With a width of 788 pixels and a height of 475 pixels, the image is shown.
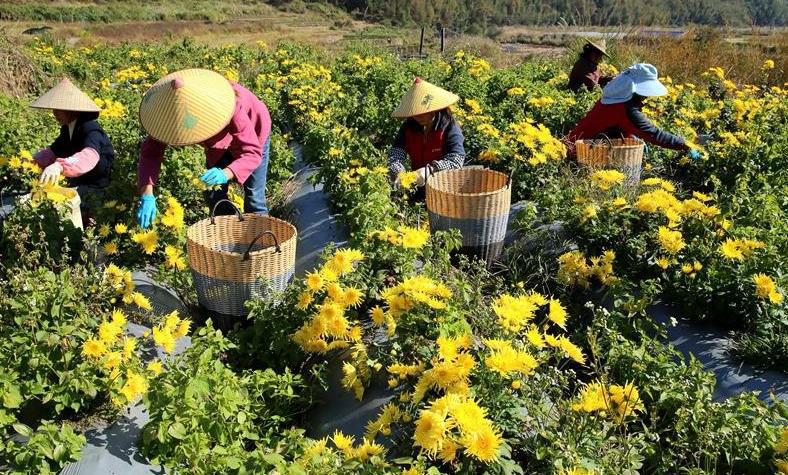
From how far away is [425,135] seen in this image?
4.05 m

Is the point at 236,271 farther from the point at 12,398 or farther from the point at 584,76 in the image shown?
the point at 584,76

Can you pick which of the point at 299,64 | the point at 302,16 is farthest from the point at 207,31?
the point at 299,64

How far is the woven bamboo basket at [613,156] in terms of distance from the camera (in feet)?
13.1

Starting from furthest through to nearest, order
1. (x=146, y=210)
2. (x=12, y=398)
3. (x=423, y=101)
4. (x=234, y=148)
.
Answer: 1. (x=423, y=101)
2. (x=234, y=148)
3. (x=146, y=210)
4. (x=12, y=398)

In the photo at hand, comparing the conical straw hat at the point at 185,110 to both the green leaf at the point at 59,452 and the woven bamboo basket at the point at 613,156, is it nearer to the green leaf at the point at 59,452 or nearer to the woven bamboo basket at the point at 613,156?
the green leaf at the point at 59,452

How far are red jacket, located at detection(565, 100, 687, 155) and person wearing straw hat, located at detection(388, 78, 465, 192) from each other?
0.99 m

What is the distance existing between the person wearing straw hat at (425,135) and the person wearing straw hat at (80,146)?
179cm

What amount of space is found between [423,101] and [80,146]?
214 cm

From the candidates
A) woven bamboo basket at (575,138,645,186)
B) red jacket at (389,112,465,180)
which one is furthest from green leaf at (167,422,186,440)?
woven bamboo basket at (575,138,645,186)

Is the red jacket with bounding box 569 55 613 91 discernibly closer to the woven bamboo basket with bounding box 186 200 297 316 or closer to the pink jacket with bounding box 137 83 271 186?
the pink jacket with bounding box 137 83 271 186

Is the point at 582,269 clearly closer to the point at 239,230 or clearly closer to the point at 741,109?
the point at 239,230

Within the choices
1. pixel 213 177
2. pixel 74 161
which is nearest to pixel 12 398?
pixel 213 177

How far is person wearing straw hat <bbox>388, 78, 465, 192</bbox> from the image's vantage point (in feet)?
12.5

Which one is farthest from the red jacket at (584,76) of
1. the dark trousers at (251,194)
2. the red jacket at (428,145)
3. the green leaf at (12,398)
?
the green leaf at (12,398)
